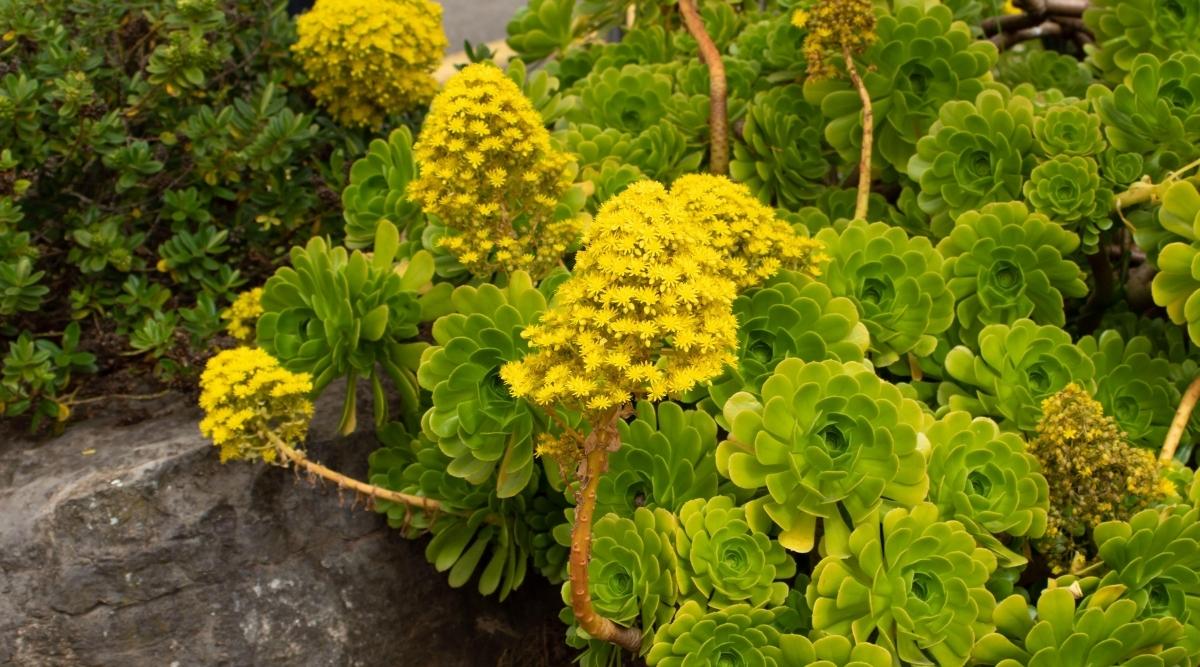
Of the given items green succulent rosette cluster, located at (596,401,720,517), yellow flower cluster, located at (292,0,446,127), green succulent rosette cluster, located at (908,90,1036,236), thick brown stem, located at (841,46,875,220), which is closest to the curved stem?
green succulent rosette cluster, located at (908,90,1036,236)

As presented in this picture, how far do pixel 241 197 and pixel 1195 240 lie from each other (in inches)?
73.7

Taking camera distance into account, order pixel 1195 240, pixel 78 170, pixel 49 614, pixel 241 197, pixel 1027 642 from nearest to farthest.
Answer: pixel 1027 642 → pixel 1195 240 → pixel 49 614 → pixel 78 170 → pixel 241 197

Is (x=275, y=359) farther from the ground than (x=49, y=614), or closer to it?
farther from the ground

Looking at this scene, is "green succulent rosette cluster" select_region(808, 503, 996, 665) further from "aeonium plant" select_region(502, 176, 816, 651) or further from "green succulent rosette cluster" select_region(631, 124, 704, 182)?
"green succulent rosette cluster" select_region(631, 124, 704, 182)

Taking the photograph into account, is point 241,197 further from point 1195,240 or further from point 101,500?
point 1195,240

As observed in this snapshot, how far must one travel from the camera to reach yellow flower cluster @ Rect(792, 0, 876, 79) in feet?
5.97

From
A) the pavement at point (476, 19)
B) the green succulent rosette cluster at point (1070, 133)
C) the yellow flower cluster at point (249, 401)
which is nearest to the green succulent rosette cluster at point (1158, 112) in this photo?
the green succulent rosette cluster at point (1070, 133)

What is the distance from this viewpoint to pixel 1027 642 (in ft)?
4.35

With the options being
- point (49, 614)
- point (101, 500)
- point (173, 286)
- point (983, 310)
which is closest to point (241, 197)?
point (173, 286)

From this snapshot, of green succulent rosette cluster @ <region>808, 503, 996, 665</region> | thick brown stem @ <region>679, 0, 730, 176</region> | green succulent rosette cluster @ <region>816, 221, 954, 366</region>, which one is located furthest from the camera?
thick brown stem @ <region>679, 0, 730, 176</region>

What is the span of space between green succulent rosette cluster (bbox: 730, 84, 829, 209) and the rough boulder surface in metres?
0.90

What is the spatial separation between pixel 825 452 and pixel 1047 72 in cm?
139

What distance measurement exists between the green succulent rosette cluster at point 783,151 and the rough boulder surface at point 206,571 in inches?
35.6

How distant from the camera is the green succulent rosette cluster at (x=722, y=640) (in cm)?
134
